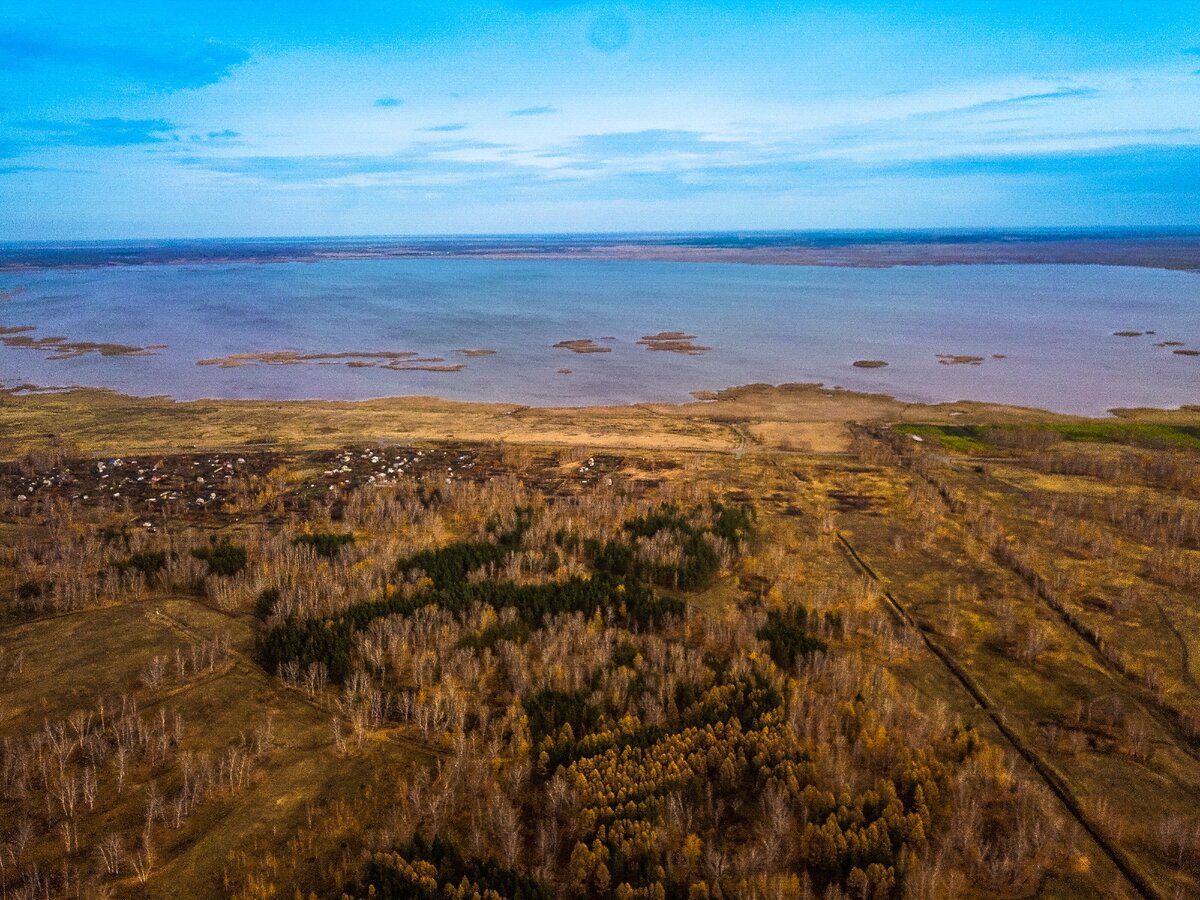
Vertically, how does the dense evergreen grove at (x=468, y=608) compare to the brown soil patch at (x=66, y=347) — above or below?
below

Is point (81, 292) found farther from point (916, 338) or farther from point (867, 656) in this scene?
point (867, 656)

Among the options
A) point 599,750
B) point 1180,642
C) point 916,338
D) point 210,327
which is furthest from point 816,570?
point 210,327

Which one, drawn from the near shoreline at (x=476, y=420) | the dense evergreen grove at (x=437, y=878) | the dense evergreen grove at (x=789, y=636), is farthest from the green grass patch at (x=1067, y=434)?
the dense evergreen grove at (x=437, y=878)

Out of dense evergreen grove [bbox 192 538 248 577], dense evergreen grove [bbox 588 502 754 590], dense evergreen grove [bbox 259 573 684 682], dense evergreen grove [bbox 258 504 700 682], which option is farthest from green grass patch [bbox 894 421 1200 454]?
dense evergreen grove [bbox 192 538 248 577]

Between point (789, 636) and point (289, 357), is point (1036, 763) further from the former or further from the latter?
point (289, 357)

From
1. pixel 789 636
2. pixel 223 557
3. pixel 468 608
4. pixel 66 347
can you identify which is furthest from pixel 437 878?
pixel 66 347

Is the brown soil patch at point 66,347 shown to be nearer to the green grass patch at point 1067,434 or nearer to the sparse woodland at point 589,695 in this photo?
the sparse woodland at point 589,695
